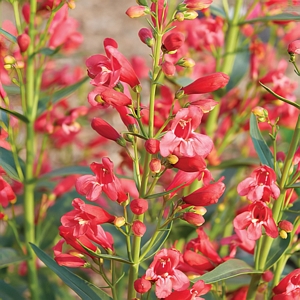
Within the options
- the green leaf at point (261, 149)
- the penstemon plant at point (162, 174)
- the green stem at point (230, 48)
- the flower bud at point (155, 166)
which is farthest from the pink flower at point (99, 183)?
the green stem at point (230, 48)

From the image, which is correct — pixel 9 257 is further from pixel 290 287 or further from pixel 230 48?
pixel 230 48

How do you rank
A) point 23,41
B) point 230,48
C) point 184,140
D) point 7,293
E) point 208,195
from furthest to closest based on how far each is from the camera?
point 230,48
point 7,293
point 23,41
point 208,195
point 184,140

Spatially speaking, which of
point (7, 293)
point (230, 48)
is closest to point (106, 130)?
point (7, 293)

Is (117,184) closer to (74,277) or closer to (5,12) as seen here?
(74,277)

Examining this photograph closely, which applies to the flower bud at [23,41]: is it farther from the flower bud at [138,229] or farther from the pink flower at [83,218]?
the flower bud at [138,229]

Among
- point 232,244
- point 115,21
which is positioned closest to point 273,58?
point 232,244

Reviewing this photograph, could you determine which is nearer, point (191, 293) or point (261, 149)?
point (191, 293)

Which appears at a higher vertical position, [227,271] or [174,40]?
[174,40]

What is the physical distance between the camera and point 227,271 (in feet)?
4.73

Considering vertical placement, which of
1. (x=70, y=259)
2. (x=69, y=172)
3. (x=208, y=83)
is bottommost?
(x=69, y=172)

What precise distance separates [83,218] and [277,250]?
0.54 meters

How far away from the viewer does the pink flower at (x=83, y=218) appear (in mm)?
1345

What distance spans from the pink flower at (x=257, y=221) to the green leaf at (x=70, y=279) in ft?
1.32

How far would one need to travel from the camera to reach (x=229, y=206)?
2.64 meters
